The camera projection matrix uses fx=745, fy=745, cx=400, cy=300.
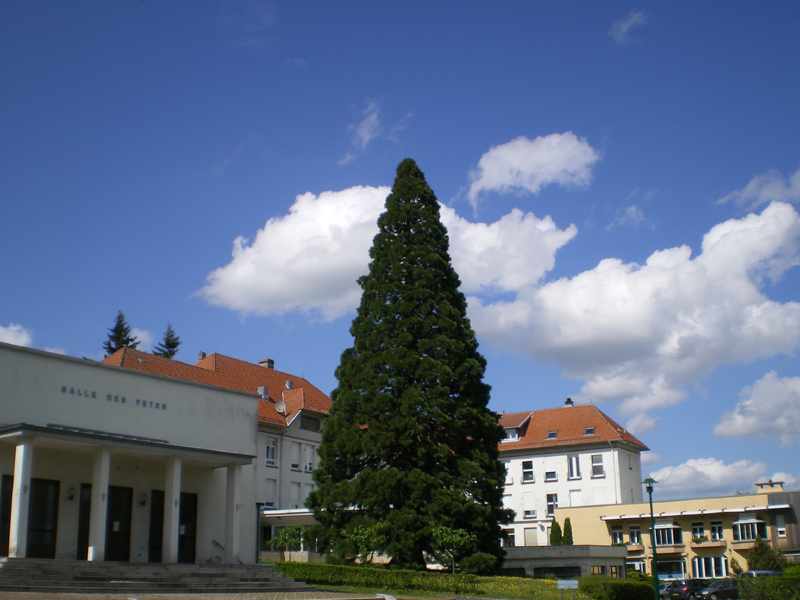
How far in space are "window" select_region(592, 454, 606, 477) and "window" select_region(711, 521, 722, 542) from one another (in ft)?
29.4

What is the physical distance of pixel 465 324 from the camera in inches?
1243

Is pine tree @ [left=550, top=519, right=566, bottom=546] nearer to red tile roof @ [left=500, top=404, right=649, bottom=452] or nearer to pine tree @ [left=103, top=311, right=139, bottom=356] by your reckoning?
red tile roof @ [left=500, top=404, right=649, bottom=452]

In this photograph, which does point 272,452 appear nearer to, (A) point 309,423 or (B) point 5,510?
(A) point 309,423

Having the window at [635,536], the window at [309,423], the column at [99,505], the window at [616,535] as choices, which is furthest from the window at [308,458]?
the column at [99,505]

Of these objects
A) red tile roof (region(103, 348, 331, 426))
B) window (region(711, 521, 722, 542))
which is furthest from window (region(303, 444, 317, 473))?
window (region(711, 521, 722, 542))

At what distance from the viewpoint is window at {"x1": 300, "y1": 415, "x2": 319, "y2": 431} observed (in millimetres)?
46156

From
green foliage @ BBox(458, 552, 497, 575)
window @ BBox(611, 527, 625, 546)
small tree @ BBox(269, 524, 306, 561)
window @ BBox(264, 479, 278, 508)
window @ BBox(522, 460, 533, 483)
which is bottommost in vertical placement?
window @ BBox(611, 527, 625, 546)

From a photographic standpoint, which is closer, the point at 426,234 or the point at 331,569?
the point at 331,569

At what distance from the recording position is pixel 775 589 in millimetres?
20891

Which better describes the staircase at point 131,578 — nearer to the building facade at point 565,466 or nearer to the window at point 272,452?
the window at point 272,452

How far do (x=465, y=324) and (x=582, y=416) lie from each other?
2904 centimetres

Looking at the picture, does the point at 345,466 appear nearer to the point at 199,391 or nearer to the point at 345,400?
the point at 345,400

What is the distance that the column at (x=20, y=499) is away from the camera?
19500mm

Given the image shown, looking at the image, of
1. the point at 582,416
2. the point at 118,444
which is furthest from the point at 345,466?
A: the point at 582,416
